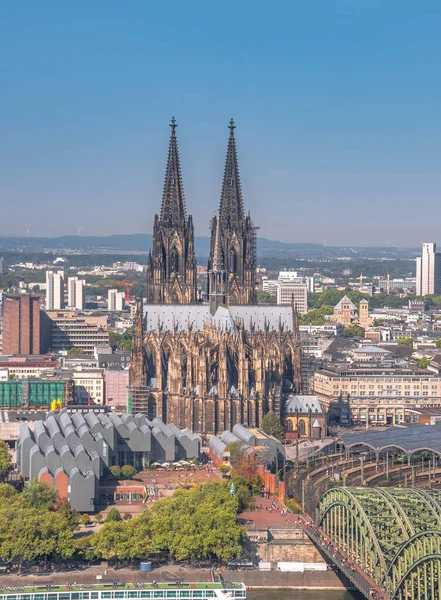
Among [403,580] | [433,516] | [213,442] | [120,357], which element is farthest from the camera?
[120,357]

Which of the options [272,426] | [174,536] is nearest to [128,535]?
[174,536]

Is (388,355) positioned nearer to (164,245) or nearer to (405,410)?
(405,410)

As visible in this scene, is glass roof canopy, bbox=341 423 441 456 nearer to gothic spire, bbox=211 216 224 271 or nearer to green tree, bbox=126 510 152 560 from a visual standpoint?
gothic spire, bbox=211 216 224 271

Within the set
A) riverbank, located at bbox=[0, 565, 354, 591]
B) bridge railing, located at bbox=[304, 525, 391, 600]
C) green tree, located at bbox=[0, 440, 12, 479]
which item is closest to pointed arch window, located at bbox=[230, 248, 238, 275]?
green tree, located at bbox=[0, 440, 12, 479]

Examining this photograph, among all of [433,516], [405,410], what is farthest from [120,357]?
[433,516]

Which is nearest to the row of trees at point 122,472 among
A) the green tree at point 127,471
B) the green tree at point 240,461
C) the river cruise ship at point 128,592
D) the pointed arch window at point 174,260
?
the green tree at point 127,471

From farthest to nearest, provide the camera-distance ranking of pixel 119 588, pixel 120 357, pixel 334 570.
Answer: pixel 120 357 < pixel 334 570 < pixel 119 588
